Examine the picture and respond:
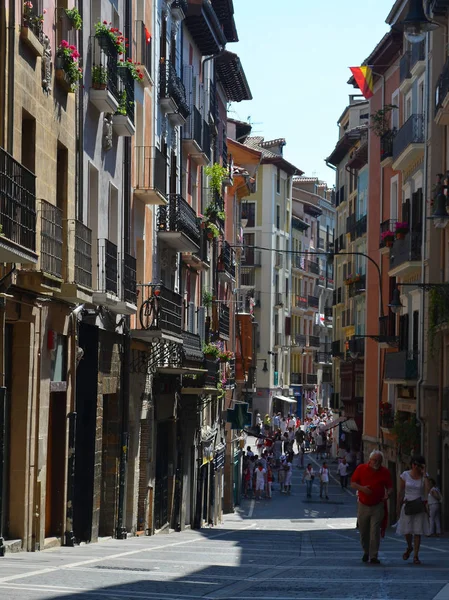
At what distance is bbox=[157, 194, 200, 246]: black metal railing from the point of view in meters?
31.8

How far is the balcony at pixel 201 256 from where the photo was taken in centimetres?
3734

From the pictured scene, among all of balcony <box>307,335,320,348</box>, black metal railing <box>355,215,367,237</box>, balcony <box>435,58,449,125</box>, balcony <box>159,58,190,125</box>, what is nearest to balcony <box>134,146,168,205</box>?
balcony <box>159,58,190,125</box>

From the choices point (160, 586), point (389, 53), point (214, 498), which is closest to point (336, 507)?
point (214, 498)

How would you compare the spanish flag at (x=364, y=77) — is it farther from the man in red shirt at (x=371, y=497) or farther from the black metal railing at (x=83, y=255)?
the man in red shirt at (x=371, y=497)

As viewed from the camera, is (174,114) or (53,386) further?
(174,114)

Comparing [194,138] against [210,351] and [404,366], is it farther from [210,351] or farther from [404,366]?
[404,366]

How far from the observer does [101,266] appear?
870 inches

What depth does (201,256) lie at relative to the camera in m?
41.2

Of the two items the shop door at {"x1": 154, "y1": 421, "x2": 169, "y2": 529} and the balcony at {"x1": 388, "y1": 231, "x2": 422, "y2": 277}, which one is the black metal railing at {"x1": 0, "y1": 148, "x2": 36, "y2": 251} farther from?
the balcony at {"x1": 388, "y1": 231, "x2": 422, "y2": 277}

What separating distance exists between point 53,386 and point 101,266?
3.58 meters

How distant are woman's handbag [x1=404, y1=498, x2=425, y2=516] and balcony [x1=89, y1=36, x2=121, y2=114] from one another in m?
8.78

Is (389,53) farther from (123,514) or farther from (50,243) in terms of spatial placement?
(50,243)

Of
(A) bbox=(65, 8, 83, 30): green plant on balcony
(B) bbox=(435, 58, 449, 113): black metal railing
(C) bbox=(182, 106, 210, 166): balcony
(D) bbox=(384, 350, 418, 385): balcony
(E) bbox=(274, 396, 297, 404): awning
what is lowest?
(E) bbox=(274, 396, 297, 404): awning

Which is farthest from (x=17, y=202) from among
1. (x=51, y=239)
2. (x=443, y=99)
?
(x=443, y=99)
